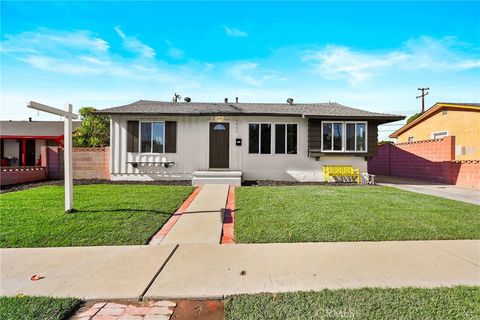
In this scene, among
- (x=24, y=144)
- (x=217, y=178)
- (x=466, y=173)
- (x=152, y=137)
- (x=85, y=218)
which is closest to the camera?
(x=85, y=218)

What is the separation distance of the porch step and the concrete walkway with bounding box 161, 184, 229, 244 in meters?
2.20

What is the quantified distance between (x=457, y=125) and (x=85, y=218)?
1956cm

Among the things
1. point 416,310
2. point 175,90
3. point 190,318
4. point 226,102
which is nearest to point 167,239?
point 190,318

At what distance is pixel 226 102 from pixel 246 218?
408 inches

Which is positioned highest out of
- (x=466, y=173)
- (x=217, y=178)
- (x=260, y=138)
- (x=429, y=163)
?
(x=260, y=138)

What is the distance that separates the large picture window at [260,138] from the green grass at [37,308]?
31.3 feet

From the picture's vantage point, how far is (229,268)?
3.23m

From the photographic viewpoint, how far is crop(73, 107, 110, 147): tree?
1514 centimetres

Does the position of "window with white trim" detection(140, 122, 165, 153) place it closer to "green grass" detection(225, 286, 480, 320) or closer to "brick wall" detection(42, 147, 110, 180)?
"brick wall" detection(42, 147, 110, 180)

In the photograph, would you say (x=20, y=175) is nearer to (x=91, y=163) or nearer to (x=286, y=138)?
(x=91, y=163)

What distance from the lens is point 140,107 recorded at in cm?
1206

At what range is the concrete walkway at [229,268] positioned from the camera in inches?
109

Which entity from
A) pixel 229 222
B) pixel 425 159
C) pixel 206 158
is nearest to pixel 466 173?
pixel 425 159

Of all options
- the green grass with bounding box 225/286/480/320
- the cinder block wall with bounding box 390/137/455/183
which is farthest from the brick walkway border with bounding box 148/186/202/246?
the cinder block wall with bounding box 390/137/455/183
